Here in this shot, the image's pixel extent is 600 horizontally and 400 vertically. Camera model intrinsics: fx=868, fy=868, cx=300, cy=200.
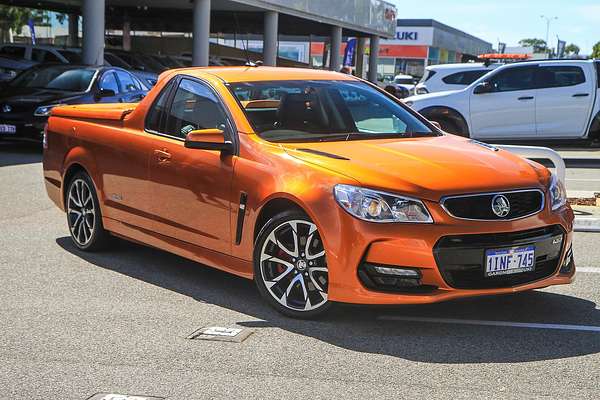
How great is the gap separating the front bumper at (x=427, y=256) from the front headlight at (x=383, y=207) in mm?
44

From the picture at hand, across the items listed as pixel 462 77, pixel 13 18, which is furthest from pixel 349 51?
pixel 13 18

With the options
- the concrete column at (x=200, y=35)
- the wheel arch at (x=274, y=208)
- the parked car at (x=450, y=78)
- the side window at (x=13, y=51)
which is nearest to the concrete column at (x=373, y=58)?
the concrete column at (x=200, y=35)

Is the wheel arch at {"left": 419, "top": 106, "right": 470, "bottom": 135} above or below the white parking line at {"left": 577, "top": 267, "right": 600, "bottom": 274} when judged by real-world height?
above

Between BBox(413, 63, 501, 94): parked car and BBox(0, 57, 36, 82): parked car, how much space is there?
9.96 metres

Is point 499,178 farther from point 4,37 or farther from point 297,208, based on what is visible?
point 4,37

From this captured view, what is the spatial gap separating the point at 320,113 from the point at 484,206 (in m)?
1.70

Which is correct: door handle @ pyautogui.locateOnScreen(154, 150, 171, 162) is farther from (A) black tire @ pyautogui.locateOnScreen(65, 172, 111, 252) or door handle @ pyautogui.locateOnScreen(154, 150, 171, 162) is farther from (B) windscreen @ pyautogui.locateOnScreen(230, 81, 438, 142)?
(A) black tire @ pyautogui.locateOnScreen(65, 172, 111, 252)

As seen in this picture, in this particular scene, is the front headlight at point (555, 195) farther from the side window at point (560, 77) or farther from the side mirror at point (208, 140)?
the side window at point (560, 77)

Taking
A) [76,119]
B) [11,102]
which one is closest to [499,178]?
[76,119]

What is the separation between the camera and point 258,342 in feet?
16.4

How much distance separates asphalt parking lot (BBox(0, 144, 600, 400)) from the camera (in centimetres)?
426

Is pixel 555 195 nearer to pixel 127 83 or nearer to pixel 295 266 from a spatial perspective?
pixel 295 266

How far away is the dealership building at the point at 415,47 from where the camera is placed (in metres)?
84.4

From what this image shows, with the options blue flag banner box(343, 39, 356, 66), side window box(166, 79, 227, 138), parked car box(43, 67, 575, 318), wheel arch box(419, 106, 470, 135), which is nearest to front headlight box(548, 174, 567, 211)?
parked car box(43, 67, 575, 318)
